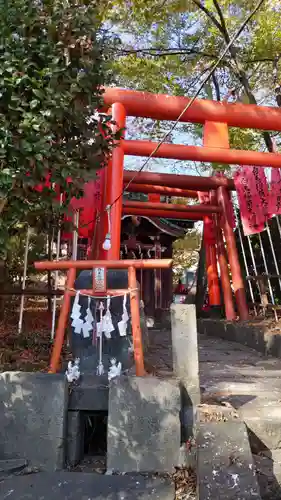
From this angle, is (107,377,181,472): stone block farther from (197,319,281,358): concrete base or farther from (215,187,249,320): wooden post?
(215,187,249,320): wooden post

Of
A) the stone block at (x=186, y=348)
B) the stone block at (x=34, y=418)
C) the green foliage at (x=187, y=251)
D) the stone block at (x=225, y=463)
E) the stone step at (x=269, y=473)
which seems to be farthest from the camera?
the green foliage at (x=187, y=251)

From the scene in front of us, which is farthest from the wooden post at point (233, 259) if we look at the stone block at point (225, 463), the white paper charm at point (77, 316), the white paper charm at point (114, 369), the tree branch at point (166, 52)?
the stone block at point (225, 463)

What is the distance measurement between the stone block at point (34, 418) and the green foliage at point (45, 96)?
4.37ft

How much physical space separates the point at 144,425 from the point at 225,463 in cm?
86

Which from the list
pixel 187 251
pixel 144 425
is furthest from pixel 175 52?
pixel 187 251

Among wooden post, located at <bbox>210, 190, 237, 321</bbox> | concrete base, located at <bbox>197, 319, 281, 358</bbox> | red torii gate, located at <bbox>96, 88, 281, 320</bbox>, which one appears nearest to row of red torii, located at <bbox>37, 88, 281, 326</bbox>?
red torii gate, located at <bbox>96, 88, 281, 320</bbox>

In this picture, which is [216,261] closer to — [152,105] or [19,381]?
[152,105]

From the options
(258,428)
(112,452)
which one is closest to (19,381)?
(112,452)

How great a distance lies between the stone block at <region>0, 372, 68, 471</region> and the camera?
366cm

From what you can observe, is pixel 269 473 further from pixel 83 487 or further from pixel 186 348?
pixel 83 487

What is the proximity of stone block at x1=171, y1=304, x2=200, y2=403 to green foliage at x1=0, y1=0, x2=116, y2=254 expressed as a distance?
1.60m

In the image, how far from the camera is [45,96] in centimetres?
329

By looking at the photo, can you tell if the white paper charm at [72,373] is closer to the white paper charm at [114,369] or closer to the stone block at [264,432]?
the white paper charm at [114,369]

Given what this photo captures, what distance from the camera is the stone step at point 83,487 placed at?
3.15 m
